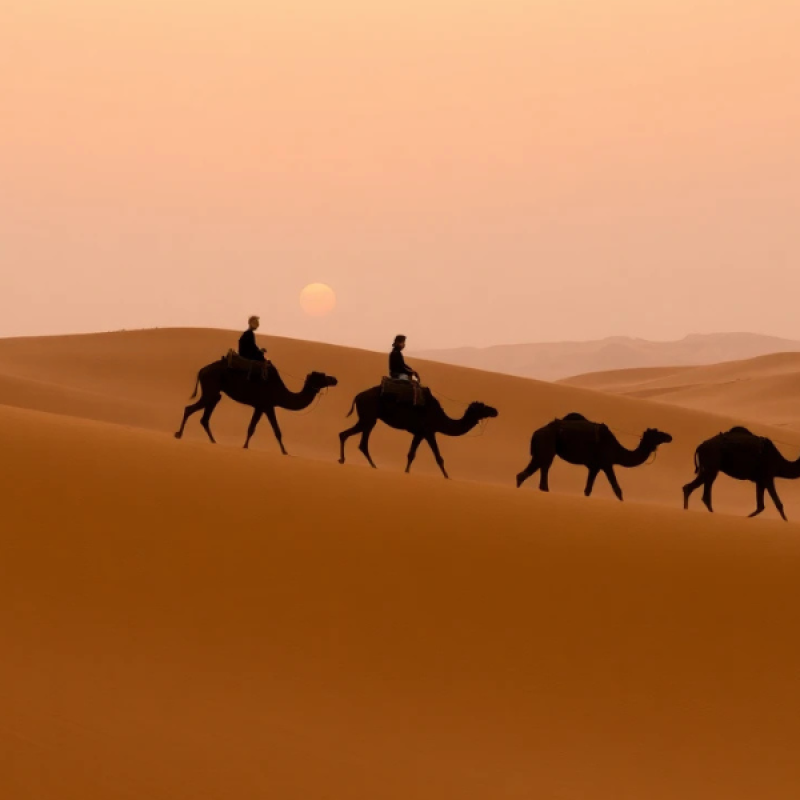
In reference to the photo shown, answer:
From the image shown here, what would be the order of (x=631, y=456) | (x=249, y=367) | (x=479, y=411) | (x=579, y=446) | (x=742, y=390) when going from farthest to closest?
(x=742, y=390), (x=631, y=456), (x=579, y=446), (x=479, y=411), (x=249, y=367)

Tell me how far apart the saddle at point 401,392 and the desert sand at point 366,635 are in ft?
4.40

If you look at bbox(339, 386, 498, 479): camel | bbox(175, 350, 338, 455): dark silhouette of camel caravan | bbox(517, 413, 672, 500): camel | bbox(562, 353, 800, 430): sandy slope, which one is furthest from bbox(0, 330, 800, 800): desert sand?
bbox(562, 353, 800, 430): sandy slope

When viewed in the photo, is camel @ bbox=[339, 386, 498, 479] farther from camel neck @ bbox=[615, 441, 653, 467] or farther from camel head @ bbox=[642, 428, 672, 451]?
camel head @ bbox=[642, 428, 672, 451]

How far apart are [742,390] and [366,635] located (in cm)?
4760

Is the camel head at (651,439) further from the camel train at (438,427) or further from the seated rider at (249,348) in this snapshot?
the seated rider at (249,348)

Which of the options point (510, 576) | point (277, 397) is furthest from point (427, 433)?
point (510, 576)

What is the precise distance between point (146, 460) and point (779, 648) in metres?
5.48

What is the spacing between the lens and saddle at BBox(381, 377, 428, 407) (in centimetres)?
1359

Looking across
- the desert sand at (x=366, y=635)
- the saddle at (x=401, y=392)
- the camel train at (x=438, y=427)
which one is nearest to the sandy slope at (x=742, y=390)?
the camel train at (x=438, y=427)

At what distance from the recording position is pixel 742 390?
2087 inches

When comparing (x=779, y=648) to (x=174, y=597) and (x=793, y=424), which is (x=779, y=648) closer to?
(x=174, y=597)

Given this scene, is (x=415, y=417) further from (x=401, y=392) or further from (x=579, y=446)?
(x=579, y=446)

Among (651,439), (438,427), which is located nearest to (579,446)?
(651,439)

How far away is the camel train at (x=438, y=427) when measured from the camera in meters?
13.4
